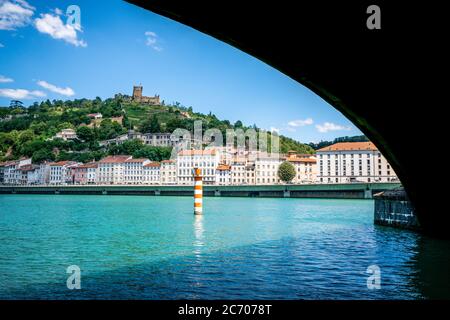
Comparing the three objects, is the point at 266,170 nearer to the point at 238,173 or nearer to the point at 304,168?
the point at 238,173

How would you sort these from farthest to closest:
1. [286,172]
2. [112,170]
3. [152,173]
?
[112,170] → [152,173] → [286,172]

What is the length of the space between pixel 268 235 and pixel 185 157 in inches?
4597

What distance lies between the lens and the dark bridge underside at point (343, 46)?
7.25m

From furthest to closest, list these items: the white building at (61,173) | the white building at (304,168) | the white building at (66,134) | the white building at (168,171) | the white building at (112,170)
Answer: the white building at (66,134) < the white building at (61,173) < the white building at (112,170) < the white building at (168,171) < the white building at (304,168)

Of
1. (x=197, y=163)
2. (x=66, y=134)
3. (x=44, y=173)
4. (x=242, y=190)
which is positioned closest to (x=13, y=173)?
(x=44, y=173)

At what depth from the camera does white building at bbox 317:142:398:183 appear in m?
123

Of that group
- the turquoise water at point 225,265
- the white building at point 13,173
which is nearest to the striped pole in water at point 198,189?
the turquoise water at point 225,265

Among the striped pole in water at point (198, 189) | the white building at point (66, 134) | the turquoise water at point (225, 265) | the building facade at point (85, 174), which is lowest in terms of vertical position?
the turquoise water at point (225, 265)

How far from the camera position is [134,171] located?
14600 cm

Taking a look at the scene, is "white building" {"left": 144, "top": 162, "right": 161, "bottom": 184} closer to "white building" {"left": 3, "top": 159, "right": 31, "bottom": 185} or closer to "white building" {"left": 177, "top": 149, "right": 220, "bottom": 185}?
"white building" {"left": 177, "top": 149, "right": 220, "bottom": 185}

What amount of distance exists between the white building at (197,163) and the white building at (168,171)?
9.75ft

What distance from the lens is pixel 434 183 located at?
15.1m

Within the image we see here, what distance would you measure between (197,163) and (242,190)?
33.9 m

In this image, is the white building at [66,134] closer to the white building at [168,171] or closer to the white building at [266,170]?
the white building at [168,171]
